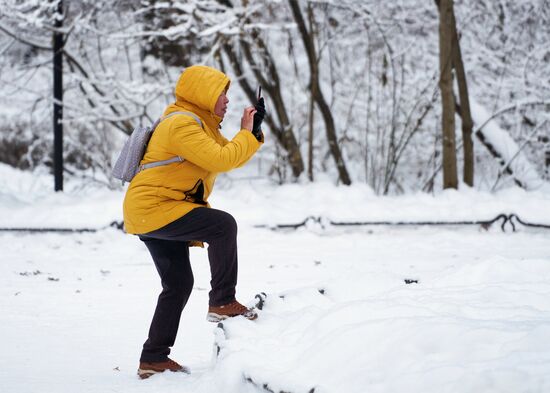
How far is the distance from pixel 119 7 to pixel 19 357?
11540 mm

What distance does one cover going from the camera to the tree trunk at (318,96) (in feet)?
47.0

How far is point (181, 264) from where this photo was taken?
434 cm

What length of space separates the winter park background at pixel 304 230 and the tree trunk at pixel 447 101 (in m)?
0.31

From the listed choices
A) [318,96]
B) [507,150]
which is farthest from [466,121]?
[318,96]

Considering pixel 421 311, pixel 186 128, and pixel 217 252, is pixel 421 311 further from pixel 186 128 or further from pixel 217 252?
pixel 186 128

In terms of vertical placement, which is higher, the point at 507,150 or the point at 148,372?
the point at 148,372

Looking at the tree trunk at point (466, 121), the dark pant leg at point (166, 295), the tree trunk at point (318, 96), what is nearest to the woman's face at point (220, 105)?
the dark pant leg at point (166, 295)

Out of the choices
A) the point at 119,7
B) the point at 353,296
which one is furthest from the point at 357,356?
the point at 119,7

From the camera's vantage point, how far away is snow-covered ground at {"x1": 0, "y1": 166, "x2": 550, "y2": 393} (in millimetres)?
3109

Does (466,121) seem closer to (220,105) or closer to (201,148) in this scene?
(220,105)

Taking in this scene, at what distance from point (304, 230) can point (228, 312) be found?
628cm

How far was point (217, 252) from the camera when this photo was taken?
428cm

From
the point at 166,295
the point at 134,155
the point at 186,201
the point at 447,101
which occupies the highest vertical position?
the point at 134,155

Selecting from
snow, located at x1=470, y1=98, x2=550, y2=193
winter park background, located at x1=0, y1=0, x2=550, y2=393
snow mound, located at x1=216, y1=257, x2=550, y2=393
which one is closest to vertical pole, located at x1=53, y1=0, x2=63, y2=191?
winter park background, located at x1=0, y1=0, x2=550, y2=393
